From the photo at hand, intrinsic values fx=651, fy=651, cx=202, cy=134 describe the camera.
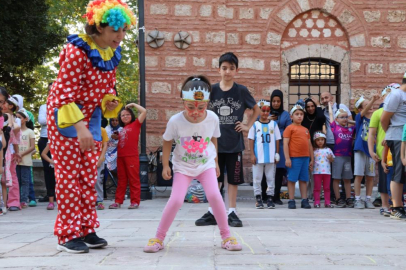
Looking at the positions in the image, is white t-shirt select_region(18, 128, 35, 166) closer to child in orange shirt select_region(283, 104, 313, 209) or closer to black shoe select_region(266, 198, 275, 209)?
A: black shoe select_region(266, 198, 275, 209)

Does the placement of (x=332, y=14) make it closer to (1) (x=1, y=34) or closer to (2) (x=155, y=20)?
(2) (x=155, y=20)

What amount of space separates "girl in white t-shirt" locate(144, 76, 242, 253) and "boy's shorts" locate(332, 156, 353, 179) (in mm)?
5807

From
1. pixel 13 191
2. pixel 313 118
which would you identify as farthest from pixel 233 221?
pixel 313 118

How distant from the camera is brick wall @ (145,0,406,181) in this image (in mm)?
14570

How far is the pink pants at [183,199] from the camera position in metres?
5.11

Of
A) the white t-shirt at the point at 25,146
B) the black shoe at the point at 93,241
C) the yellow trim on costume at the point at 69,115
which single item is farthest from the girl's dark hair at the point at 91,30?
the white t-shirt at the point at 25,146

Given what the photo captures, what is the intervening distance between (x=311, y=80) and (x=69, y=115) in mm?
11153

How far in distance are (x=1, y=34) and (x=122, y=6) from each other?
14841 millimetres

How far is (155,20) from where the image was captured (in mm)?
14516

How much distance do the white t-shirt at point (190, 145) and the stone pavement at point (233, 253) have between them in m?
0.63

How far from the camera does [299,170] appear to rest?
10477 mm

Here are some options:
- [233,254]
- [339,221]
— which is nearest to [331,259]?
[233,254]

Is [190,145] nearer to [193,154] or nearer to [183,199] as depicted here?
[193,154]

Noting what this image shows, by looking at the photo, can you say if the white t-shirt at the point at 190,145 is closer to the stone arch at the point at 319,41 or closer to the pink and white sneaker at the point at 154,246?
the pink and white sneaker at the point at 154,246
